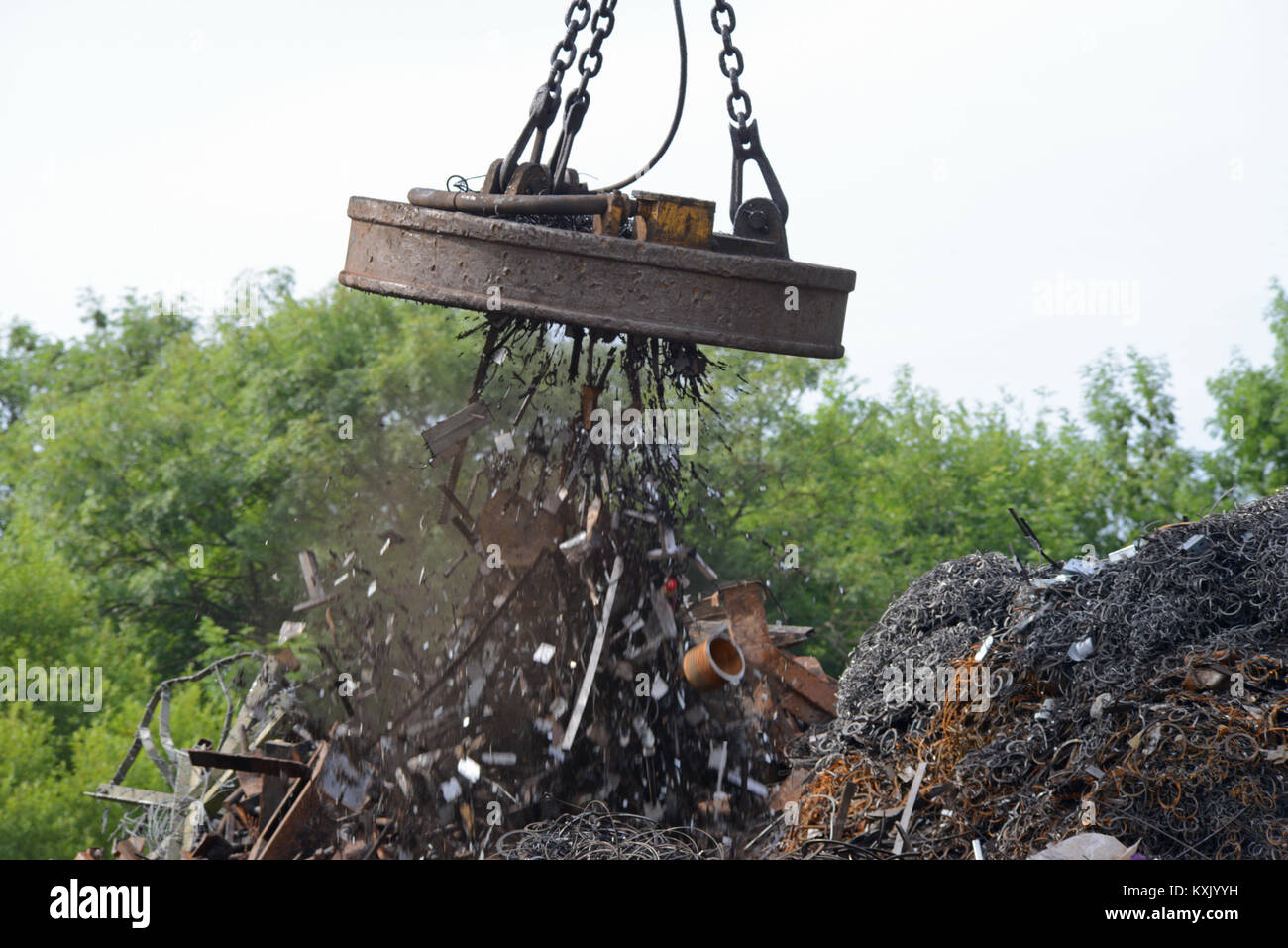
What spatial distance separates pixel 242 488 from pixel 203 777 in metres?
17.3

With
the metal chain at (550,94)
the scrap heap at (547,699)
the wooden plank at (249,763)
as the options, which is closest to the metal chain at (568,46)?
the metal chain at (550,94)

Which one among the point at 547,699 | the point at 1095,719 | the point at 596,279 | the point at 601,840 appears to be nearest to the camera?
the point at 596,279

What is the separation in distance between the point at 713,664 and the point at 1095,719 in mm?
1669

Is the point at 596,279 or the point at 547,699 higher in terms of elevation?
the point at 596,279

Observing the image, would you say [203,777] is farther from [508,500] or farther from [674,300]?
[674,300]

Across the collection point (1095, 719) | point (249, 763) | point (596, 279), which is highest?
point (596, 279)

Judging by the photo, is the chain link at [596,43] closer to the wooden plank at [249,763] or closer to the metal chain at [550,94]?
the metal chain at [550,94]

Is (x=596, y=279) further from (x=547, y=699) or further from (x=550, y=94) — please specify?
(x=547, y=699)

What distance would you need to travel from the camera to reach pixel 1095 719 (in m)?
5.16

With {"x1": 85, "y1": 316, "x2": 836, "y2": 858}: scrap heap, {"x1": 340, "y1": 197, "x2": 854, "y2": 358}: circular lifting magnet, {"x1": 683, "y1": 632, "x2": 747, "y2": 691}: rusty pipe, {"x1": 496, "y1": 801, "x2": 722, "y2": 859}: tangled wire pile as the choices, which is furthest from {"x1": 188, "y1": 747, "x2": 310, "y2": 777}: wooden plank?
{"x1": 340, "y1": 197, "x2": 854, "y2": 358}: circular lifting magnet

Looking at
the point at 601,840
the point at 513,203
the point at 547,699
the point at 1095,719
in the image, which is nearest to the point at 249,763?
the point at 547,699

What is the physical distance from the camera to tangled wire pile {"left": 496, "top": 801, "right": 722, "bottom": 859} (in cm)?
457

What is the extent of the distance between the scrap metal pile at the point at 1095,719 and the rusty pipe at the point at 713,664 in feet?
2.32

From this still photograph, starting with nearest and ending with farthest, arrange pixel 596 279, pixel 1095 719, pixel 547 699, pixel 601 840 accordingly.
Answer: pixel 596 279, pixel 601 840, pixel 1095 719, pixel 547 699
